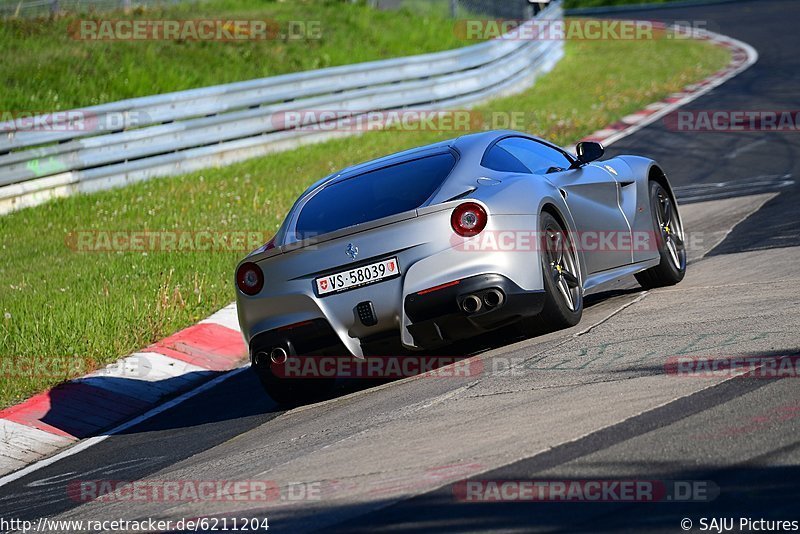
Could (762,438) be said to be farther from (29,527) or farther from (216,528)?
(29,527)

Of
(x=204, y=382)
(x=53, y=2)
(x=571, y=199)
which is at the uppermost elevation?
(x=53, y=2)

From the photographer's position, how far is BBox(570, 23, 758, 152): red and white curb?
777 inches

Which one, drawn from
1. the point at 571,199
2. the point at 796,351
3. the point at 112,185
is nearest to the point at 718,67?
the point at 112,185

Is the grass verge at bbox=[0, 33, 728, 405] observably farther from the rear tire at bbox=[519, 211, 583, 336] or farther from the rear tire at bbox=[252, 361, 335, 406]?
the rear tire at bbox=[519, 211, 583, 336]

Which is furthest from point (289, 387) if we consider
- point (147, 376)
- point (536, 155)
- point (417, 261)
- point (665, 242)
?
point (665, 242)

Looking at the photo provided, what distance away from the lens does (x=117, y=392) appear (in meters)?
9.19

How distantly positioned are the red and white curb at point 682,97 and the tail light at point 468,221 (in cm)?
1134

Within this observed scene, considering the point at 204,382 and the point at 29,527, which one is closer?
the point at 29,527

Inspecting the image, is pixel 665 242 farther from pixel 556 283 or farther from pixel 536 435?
pixel 536 435

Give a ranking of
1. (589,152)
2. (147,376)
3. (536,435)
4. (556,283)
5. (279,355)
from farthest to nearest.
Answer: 1. (147,376)
2. (589,152)
3. (556,283)
4. (279,355)
5. (536,435)

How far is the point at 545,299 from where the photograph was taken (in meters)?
7.44

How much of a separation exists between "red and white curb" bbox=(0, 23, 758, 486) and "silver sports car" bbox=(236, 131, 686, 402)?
1.42m

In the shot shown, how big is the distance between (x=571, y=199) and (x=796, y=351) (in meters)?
2.30

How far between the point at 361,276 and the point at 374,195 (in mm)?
659
